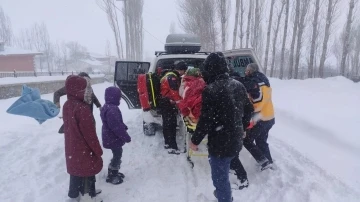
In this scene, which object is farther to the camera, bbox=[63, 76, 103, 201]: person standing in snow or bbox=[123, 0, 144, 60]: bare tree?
bbox=[123, 0, 144, 60]: bare tree

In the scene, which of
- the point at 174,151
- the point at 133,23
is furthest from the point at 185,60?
the point at 133,23

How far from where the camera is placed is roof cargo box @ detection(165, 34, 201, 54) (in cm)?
759

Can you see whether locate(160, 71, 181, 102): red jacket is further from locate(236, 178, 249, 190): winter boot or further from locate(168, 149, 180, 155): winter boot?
locate(236, 178, 249, 190): winter boot

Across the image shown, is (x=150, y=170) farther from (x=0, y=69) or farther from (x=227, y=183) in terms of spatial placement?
(x=0, y=69)

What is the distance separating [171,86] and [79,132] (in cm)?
190

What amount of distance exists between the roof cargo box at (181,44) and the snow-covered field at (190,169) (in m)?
2.46

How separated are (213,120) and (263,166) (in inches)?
64.8

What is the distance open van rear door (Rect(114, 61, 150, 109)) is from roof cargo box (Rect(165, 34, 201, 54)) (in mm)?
1478

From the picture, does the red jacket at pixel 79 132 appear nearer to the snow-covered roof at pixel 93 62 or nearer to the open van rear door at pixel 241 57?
the open van rear door at pixel 241 57

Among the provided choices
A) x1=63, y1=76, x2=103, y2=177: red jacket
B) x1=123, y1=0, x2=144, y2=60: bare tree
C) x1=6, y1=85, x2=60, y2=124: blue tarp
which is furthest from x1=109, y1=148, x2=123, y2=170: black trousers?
x1=123, y1=0, x2=144, y2=60: bare tree

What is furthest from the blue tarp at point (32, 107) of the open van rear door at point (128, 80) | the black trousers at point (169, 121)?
the black trousers at point (169, 121)

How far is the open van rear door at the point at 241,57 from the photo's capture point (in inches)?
189

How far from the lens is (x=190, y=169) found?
4.32 meters

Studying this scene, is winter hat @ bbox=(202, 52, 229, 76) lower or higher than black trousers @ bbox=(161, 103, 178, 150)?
higher
